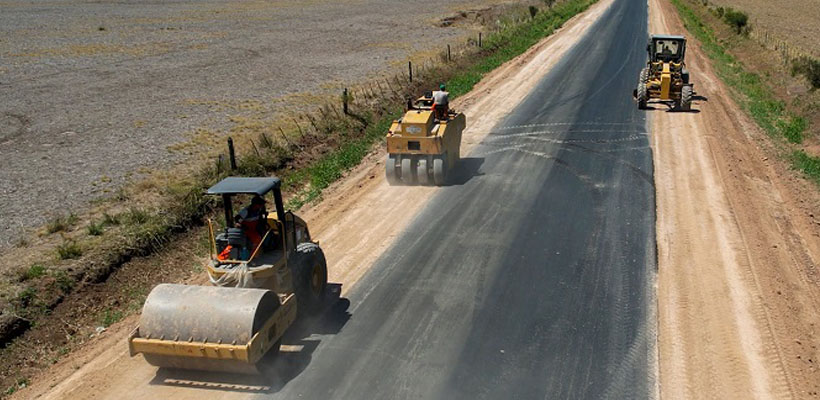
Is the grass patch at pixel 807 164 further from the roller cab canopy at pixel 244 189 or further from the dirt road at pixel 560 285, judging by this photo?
the roller cab canopy at pixel 244 189

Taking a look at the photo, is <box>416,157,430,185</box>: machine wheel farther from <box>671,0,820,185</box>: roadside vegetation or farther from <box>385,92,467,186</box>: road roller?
<box>671,0,820,185</box>: roadside vegetation

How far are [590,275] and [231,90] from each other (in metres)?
23.5

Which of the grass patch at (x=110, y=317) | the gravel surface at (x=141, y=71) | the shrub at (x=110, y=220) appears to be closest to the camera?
the grass patch at (x=110, y=317)

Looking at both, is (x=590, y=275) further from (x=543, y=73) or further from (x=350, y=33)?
(x=350, y=33)

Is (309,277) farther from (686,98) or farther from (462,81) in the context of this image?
(462,81)

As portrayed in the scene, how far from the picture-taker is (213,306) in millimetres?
9984

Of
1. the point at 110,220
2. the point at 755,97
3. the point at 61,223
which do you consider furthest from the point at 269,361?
the point at 755,97

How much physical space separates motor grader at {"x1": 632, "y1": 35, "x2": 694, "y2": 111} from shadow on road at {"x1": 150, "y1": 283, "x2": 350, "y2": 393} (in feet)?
61.3

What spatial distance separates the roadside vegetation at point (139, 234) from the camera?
39.6 feet

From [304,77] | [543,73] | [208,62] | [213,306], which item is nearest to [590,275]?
[213,306]

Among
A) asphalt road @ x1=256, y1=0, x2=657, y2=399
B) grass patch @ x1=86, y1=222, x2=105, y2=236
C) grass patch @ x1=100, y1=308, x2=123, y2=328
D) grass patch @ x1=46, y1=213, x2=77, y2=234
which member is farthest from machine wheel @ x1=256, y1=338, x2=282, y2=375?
grass patch @ x1=46, y1=213, x2=77, y2=234

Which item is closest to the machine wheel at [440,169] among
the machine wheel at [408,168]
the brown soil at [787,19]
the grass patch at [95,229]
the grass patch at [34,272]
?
the machine wheel at [408,168]

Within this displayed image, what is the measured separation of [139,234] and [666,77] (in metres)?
19.8

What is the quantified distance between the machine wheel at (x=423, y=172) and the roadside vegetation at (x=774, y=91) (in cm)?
1003
